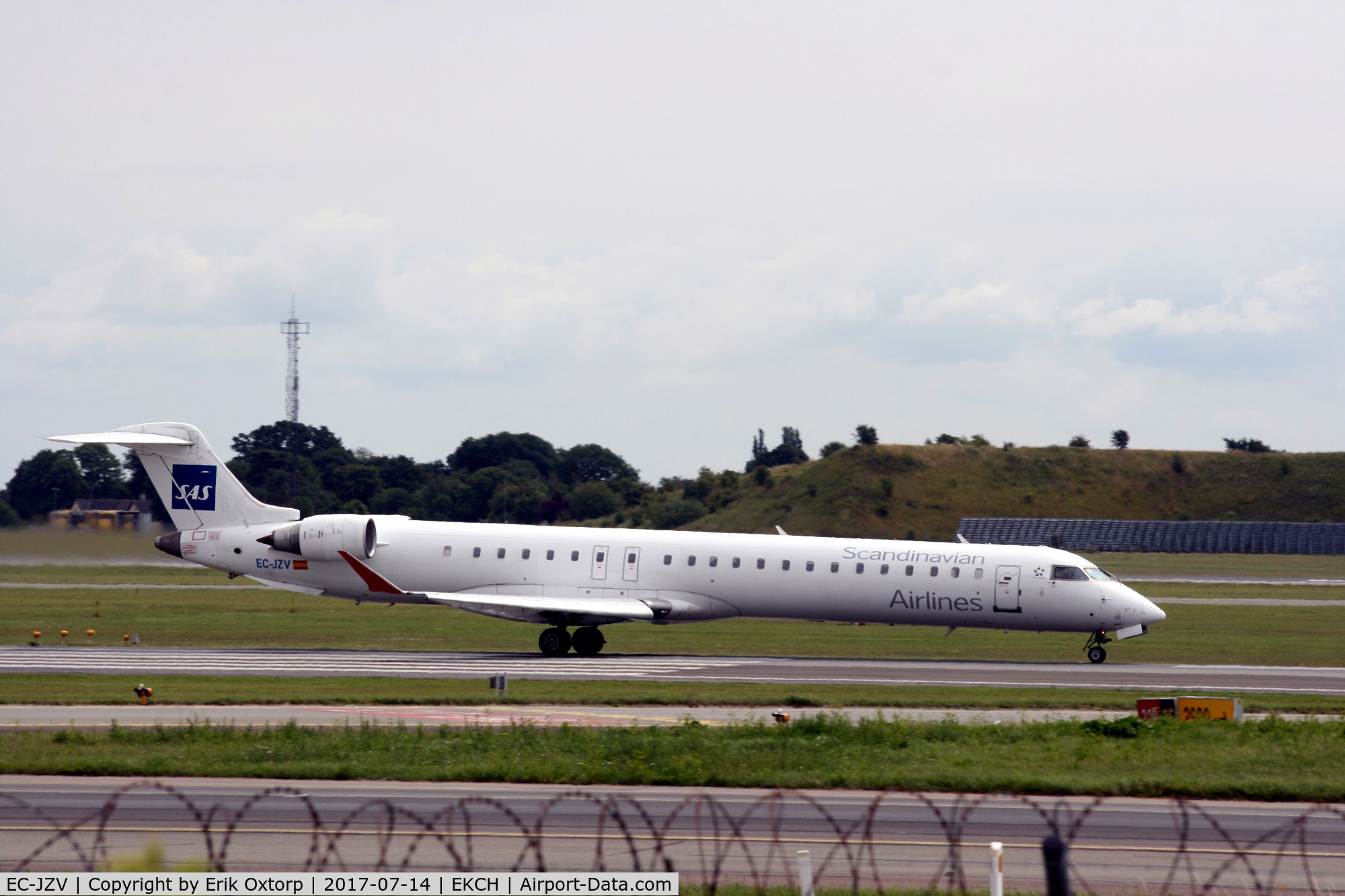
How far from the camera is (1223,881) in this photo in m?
12.3

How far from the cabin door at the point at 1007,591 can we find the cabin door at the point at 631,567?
9.69 metres

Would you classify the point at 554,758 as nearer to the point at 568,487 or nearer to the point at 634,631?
the point at 634,631

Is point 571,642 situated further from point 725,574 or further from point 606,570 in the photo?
point 725,574

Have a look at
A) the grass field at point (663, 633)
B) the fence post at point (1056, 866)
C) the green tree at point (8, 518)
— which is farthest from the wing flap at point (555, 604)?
the fence post at point (1056, 866)

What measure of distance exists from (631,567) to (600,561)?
2.97 feet

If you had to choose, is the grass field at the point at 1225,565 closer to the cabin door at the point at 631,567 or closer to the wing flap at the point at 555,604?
the cabin door at the point at 631,567

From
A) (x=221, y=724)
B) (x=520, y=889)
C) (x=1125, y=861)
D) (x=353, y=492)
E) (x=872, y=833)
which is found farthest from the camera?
(x=353, y=492)

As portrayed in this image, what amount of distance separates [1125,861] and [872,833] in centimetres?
256

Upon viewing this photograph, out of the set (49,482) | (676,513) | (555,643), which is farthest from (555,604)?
(676,513)

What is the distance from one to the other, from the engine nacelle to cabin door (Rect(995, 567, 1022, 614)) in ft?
56.9

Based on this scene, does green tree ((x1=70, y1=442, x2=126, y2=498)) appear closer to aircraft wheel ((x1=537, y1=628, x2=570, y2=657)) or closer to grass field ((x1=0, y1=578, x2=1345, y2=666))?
grass field ((x1=0, y1=578, x2=1345, y2=666))

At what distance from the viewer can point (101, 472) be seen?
9831cm

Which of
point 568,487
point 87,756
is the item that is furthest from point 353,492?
point 87,756

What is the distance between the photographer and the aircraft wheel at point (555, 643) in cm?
3694
